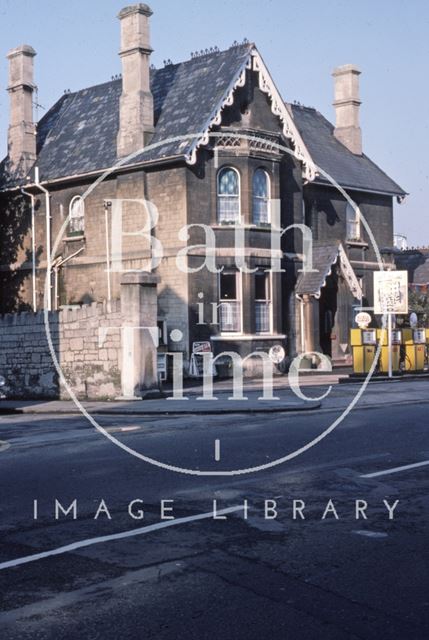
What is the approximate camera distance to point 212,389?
25531mm

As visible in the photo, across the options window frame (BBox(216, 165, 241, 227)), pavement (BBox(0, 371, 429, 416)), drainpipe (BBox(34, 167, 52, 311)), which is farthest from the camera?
drainpipe (BBox(34, 167, 52, 311))

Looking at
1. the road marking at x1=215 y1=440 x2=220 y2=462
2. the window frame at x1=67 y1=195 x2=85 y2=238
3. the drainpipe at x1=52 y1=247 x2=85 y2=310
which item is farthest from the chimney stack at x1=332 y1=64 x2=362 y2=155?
the road marking at x1=215 y1=440 x2=220 y2=462

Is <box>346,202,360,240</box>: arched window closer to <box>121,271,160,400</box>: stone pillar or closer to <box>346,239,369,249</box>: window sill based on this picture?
<box>346,239,369,249</box>: window sill

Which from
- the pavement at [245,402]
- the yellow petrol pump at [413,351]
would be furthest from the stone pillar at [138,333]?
Result: the yellow petrol pump at [413,351]

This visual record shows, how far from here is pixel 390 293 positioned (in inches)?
1195

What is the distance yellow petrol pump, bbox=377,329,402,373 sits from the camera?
30797mm

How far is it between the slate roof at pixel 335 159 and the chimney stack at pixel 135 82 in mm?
8089

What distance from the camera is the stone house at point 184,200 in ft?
99.0

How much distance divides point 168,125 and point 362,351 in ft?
33.0

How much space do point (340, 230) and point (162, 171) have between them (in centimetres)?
970

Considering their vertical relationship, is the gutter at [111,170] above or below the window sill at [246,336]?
above

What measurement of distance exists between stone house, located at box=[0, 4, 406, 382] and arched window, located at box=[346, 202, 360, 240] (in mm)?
814

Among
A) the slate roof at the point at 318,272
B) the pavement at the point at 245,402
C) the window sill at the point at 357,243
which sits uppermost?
the window sill at the point at 357,243

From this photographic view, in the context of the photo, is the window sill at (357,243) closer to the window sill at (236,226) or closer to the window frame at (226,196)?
the window sill at (236,226)
